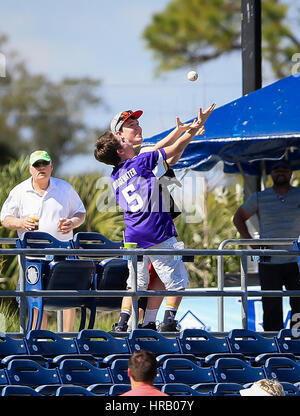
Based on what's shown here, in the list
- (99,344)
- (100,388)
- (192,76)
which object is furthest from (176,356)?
(192,76)

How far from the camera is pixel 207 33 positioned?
131ft

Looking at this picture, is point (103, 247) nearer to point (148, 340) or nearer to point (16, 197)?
point (16, 197)

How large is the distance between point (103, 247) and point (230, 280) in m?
5.26

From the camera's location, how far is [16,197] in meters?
8.70

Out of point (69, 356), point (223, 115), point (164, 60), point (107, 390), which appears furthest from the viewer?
point (164, 60)

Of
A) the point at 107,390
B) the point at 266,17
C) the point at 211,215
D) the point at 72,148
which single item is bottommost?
the point at 107,390

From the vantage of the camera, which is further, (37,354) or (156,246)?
(156,246)

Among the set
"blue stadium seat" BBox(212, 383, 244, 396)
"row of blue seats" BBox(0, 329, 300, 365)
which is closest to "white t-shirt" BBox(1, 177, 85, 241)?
"row of blue seats" BBox(0, 329, 300, 365)

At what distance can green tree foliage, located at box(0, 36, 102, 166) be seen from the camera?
46394 mm

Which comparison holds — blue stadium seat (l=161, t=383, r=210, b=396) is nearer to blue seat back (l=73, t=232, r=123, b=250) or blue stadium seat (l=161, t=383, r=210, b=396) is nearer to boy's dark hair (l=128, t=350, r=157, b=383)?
boy's dark hair (l=128, t=350, r=157, b=383)

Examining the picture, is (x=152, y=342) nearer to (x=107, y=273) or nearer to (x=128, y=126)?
(x=107, y=273)

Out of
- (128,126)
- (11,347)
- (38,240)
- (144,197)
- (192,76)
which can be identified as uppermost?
(192,76)

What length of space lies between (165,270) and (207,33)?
107 ft

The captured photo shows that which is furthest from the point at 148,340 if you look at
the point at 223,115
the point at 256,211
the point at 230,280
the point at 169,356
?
the point at 230,280
